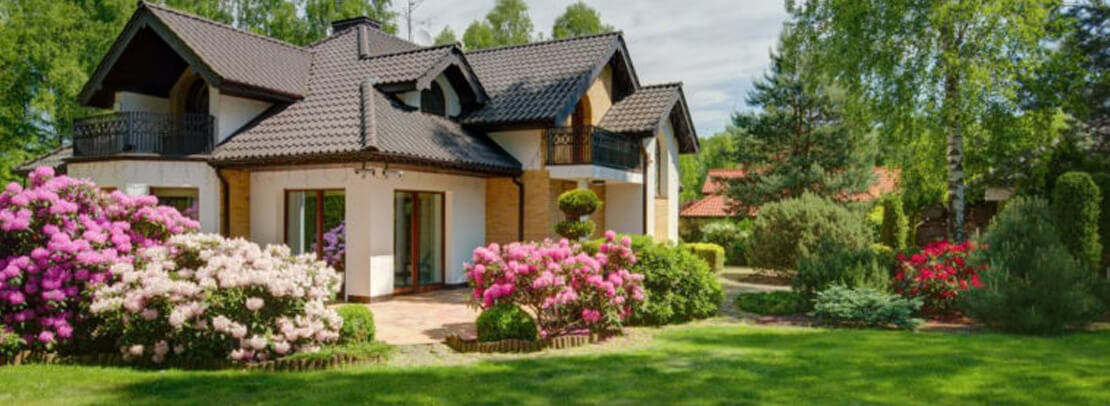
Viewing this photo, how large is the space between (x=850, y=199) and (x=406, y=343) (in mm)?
25559

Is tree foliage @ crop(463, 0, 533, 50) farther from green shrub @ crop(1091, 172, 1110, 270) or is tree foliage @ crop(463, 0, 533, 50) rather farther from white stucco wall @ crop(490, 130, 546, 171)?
green shrub @ crop(1091, 172, 1110, 270)

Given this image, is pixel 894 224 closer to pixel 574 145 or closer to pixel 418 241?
pixel 574 145

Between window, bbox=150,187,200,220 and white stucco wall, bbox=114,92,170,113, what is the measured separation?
2.62 meters

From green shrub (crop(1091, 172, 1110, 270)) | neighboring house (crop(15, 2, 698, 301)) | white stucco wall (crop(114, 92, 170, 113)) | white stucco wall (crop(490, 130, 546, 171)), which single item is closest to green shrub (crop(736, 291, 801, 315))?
neighboring house (crop(15, 2, 698, 301))

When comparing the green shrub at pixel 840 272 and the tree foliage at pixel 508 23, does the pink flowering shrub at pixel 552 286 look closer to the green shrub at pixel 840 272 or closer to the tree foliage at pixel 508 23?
the green shrub at pixel 840 272

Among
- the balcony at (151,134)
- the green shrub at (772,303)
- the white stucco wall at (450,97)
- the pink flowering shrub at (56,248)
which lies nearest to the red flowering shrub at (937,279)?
the green shrub at (772,303)

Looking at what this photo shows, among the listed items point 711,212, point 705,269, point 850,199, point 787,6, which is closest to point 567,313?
point 705,269

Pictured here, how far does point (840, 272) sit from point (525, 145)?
8.22m

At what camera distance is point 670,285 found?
1168cm

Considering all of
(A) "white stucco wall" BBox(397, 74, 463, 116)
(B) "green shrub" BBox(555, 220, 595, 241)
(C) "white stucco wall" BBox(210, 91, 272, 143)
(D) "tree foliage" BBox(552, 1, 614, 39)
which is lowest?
(B) "green shrub" BBox(555, 220, 595, 241)

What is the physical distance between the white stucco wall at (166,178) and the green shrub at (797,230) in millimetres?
14069

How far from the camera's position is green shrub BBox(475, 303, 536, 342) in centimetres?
909

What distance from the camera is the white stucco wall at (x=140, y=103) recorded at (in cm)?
1588

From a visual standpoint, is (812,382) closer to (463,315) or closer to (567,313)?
(567,313)
